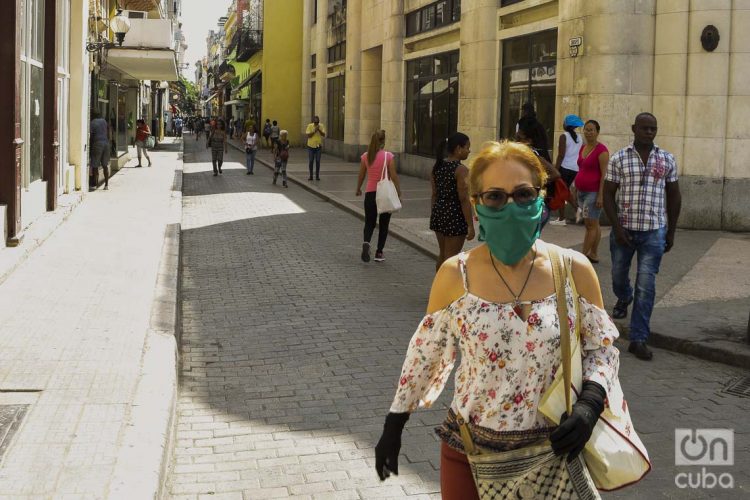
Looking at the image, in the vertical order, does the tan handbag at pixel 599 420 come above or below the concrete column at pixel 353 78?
below

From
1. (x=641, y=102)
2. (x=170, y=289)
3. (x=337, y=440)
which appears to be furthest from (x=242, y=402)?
(x=641, y=102)

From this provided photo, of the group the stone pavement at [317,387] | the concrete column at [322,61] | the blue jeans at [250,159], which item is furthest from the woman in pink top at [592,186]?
the concrete column at [322,61]

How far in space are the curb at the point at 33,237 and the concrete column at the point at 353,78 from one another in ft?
64.5

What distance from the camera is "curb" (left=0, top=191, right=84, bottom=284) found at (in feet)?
32.2

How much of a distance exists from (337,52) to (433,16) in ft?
48.6

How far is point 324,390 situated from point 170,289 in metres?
3.43

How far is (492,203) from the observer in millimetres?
2840

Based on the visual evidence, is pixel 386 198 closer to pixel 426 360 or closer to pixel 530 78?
pixel 530 78

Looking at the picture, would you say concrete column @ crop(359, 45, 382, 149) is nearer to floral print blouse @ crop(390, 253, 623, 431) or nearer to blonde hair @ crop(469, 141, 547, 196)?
blonde hair @ crop(469, 141, 547, 196)

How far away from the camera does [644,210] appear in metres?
7.48

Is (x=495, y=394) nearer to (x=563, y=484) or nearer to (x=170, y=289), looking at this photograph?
(x=563, y=484)

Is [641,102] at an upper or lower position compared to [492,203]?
upper

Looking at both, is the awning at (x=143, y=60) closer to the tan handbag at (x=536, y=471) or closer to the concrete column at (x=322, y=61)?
the concrete column at (x=322, y=61)

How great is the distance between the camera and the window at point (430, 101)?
23969mm
